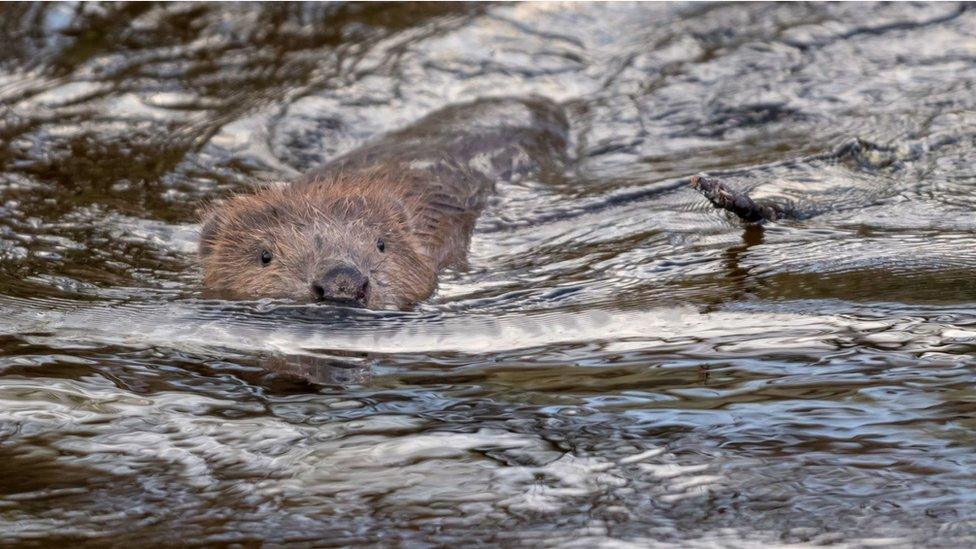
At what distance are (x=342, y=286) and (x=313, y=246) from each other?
0.75 meters

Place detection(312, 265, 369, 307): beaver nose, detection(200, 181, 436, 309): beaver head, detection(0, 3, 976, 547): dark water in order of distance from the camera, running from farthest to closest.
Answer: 1. detection(200, 181, 436, 309): beaver head
2. detection(312, 265, 369, 307): beaver nose
3. detection(0, 3, 976, 547): dark water

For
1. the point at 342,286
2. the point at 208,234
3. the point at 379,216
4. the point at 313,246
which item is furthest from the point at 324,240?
the point at 208,234

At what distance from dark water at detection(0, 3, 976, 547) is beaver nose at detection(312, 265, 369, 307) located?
3.1 inches

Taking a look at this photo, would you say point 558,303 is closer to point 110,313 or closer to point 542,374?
point 542,374

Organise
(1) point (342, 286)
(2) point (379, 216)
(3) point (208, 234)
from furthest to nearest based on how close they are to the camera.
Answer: (3) point (208, 234) < (2) point (379, 216) < (1) point (342, 286)

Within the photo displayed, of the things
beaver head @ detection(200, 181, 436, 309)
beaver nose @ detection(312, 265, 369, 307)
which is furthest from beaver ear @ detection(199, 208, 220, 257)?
beaver nose @ detection(312, 265, 369, 307)

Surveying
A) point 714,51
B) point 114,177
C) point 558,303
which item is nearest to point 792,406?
point 558,303

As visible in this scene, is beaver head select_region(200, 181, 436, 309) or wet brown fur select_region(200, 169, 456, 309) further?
wet brown fur select_region(200, 169, 456, 309)

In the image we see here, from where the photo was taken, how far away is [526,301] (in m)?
5.06

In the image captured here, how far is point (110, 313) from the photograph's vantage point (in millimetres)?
4922

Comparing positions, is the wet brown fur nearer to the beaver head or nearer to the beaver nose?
the beaver head

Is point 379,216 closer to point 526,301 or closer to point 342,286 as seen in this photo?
point 526,301

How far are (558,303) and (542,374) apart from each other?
40.2 inches

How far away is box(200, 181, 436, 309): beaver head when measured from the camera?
5.14 m
